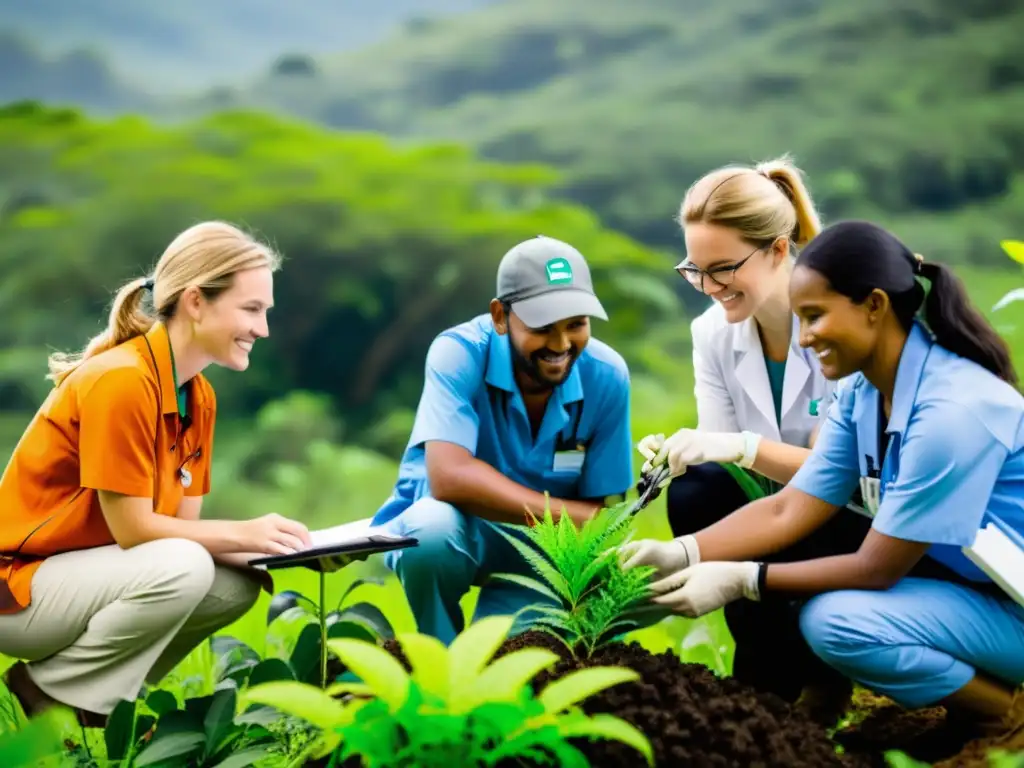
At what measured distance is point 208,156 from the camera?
400 inches

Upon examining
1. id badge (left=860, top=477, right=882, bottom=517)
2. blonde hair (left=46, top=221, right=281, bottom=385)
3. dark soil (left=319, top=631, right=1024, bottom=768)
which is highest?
blonde hair (left=46, top=221, right=281, bottom=385)

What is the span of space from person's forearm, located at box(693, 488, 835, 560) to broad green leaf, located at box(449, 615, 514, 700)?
98 centimetres

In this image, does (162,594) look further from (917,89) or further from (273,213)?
(917,89)

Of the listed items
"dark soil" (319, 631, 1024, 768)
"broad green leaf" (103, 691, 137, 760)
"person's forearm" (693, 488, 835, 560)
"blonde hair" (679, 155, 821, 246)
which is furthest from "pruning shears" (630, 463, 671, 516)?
"broad green leaf" (103, 691, 137, 760)

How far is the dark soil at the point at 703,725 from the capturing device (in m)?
1.99

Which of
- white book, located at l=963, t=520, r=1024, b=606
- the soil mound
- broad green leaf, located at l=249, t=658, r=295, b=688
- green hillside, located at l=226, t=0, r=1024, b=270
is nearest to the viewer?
the soil mound

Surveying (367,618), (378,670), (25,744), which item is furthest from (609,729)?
(367,618)

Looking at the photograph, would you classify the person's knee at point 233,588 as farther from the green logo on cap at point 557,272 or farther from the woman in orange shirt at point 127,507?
the green logo on cap at point 557,272

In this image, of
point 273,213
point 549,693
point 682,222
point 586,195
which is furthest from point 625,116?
point 549,693

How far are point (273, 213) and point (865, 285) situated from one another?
7.63 metres

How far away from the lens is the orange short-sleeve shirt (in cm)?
254

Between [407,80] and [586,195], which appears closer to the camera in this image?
[586,195]

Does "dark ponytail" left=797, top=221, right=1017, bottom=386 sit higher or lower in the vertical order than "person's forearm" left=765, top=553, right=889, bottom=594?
higher

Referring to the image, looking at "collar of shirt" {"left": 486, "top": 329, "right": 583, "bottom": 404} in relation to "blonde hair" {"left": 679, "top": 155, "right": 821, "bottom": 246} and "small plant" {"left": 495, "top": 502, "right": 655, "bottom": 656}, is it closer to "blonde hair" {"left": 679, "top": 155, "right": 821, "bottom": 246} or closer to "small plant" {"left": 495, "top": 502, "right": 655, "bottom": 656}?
"blonde hair" {"left": 679, "top": 155, "right": 821, "bottom": 246}
